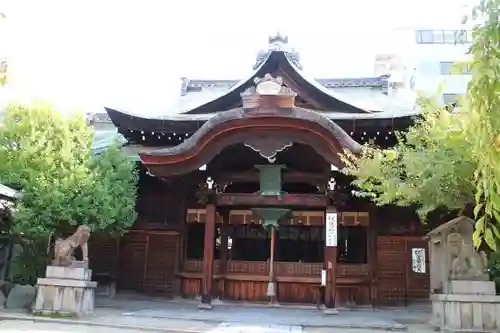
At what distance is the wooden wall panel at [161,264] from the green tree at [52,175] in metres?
2.96

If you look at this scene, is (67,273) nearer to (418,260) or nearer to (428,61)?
(418,260)

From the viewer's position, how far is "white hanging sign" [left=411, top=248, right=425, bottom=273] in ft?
42.1

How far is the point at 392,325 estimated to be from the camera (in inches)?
386

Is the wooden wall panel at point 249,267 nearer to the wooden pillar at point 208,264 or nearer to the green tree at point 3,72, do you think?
the wooden pillar at point 208,264

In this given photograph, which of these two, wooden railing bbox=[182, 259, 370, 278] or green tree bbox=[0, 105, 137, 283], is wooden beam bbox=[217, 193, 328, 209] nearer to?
wooden railing bbox=[182, 259, 370, 278]

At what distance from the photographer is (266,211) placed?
1222 cm

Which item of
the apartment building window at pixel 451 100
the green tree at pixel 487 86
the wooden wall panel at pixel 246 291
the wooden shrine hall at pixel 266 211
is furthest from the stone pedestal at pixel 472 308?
the green tree at pixel 487 86

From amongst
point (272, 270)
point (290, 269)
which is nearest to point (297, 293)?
point (290, 269)

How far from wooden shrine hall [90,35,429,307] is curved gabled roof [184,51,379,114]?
0.03 meters

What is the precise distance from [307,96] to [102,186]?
6.99 meters

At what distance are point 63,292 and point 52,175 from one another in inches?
99.1

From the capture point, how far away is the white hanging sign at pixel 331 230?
461 inches

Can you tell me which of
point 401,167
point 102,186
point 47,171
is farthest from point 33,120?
point 401,167

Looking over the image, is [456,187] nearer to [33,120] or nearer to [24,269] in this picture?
[33,120]
